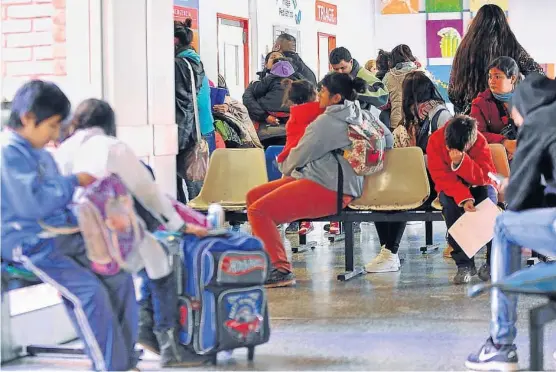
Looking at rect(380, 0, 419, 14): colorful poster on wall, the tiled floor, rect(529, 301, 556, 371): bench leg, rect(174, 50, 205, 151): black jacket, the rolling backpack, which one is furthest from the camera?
rect(380, 0, 419, 14): colorful poster on wall

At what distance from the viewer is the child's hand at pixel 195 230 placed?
13.2ft

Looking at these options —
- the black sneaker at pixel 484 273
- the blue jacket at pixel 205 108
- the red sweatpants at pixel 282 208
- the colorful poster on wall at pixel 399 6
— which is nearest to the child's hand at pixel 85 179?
the red sweatpants at pixel 282 208

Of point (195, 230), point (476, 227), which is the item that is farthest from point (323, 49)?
point (195, 230)

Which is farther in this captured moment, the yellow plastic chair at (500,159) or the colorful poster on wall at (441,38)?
the colorful poster on wall at (441,38)

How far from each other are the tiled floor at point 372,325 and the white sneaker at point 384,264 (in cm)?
9

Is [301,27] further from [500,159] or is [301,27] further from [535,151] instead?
[535,151]

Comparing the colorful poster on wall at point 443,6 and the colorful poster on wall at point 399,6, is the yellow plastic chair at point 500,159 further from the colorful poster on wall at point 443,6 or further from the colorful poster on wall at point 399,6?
the colorful poster on wall at point 399,6

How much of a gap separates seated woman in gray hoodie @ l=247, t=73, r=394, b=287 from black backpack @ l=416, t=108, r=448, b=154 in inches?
29.3

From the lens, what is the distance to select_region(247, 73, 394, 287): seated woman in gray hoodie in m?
6.11

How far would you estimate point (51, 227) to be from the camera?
139 inches

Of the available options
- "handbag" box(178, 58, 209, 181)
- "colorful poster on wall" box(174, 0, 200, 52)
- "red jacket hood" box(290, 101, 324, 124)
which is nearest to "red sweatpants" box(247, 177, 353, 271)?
"red jacket hood" box(290, 101, 324, 124)

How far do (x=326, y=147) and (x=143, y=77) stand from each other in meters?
1.18

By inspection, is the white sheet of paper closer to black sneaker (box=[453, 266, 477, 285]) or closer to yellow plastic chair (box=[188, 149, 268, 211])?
black sneaker (box=[453, 266, 477, 285])

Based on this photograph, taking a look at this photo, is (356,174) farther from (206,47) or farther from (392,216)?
(206,47)
